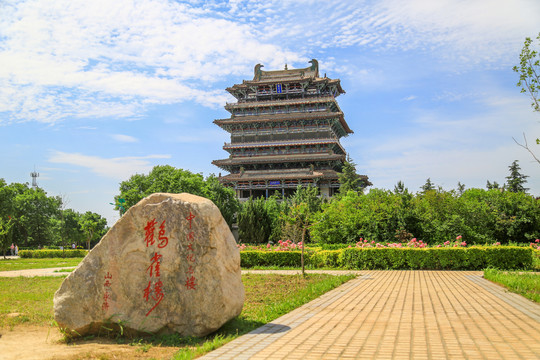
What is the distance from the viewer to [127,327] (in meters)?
6.84

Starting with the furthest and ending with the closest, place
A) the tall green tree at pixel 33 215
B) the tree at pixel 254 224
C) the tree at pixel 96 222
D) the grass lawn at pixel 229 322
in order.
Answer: the tree at pixel 96 222 < the tall green tree at pixel 33 215 < the tree at pixel 254 224 < the grass lawn at pixel 229 322

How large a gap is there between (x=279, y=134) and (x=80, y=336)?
4745cm

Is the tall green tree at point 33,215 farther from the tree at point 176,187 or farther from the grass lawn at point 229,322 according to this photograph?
the grass lawn at point 229,322

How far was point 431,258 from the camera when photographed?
17922 millimetres

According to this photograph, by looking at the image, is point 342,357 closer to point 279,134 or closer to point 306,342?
point 306,342

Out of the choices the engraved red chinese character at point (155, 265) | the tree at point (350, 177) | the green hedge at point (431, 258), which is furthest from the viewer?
the tree at point (350, 177)

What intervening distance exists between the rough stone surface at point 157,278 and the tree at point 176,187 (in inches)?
1272

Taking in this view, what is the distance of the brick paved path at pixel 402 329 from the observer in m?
5.62

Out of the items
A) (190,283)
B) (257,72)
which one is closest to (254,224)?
(257,72)

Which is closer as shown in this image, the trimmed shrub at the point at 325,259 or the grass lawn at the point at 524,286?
Result: the grass lawn at the point at 524,286

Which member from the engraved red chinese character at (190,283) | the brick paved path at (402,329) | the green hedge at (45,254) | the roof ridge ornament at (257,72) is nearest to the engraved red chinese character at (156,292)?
the engraved red chinese character at (190,283)

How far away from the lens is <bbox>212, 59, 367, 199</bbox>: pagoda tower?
5131 centimetres

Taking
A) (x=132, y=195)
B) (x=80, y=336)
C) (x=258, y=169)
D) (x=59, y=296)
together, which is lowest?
(x=80, y=336)

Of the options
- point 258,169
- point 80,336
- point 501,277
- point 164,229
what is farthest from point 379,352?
point 258,169
